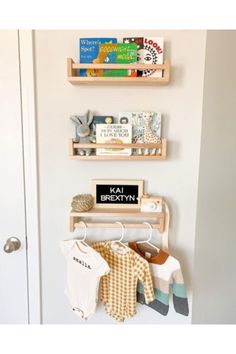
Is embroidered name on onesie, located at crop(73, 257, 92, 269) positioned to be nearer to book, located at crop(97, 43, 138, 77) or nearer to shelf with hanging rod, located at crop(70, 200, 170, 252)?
shelf with hanging rod, located at crop(70, 200, 170, 252)

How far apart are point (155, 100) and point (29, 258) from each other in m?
0.84

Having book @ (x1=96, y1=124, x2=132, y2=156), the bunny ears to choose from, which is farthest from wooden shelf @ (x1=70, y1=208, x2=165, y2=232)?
the bunny ears

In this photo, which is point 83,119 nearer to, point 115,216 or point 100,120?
point 100,120

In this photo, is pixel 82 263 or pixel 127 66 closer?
pixel 127 66

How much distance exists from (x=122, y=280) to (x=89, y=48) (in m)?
0.89

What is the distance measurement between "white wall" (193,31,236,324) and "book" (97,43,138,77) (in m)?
0.29

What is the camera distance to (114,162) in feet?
3.41

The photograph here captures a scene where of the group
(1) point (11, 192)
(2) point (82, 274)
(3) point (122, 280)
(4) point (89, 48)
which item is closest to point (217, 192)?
(3) point (122, 280)

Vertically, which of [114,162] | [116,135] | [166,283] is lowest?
[166,283]

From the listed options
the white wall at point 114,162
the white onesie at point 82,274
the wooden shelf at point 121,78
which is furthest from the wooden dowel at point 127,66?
the white onesie at point 82,274

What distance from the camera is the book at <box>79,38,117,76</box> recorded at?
3.09ft

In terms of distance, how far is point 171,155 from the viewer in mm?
1034

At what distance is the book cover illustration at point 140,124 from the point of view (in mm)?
974

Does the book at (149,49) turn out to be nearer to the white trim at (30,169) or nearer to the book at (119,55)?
the book at (119,55)
